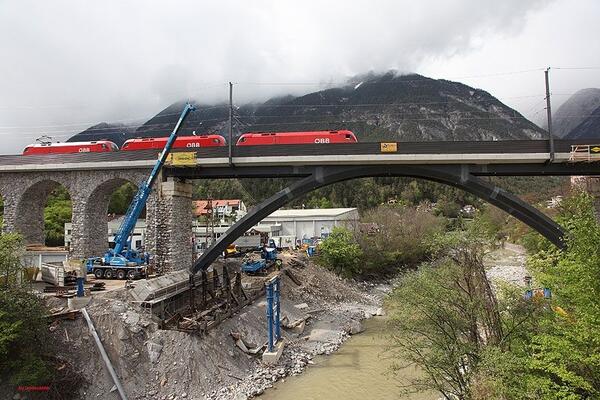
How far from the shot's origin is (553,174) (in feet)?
64.8

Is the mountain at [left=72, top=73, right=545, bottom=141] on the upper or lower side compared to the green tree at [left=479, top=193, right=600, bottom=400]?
upper

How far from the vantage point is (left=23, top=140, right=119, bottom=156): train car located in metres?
24.8

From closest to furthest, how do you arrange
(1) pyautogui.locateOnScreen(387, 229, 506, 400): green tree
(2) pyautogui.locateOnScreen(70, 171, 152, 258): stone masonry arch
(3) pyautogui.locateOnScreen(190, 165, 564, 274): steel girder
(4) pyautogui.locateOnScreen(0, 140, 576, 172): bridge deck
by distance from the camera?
(1) pyautogui.locateOnScreen(387, 229, 506, 400): green tree
(4) pyautogui.locateOnScreen(0, 140, 576, 172): bridge deck
(3) pyautogui.locateOnScreen(190, 165, 564, 274): steel girder
(2) pyautogui.locateOnScreen(70, 171, 152, 258): stone masonry arch

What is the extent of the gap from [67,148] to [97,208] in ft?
17.6

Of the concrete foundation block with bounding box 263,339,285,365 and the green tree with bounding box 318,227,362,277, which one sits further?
the green tree with bounding box 318,227,362,277

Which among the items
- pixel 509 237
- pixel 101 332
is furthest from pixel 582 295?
pixel 509 237

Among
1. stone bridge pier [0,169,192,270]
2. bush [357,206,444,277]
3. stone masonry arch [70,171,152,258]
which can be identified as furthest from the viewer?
Result: bush [357,206,444,277]

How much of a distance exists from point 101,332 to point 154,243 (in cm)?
675

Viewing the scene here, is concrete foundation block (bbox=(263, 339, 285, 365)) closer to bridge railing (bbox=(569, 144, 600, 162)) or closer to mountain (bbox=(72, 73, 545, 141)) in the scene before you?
bridge railing (bbox=(569, 144, 600, 162))

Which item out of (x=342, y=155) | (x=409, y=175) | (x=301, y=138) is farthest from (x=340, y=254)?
(x=342, y=155)

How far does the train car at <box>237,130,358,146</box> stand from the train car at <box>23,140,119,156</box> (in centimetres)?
869

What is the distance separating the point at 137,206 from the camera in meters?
20.6

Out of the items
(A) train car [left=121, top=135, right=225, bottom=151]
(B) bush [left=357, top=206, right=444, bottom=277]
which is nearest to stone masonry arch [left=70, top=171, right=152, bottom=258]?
(A) train car [left=121, top=135, right=225, bottom=151]

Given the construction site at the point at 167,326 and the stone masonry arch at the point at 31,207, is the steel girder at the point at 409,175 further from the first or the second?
the stone masonry arch at the point at 31,207
